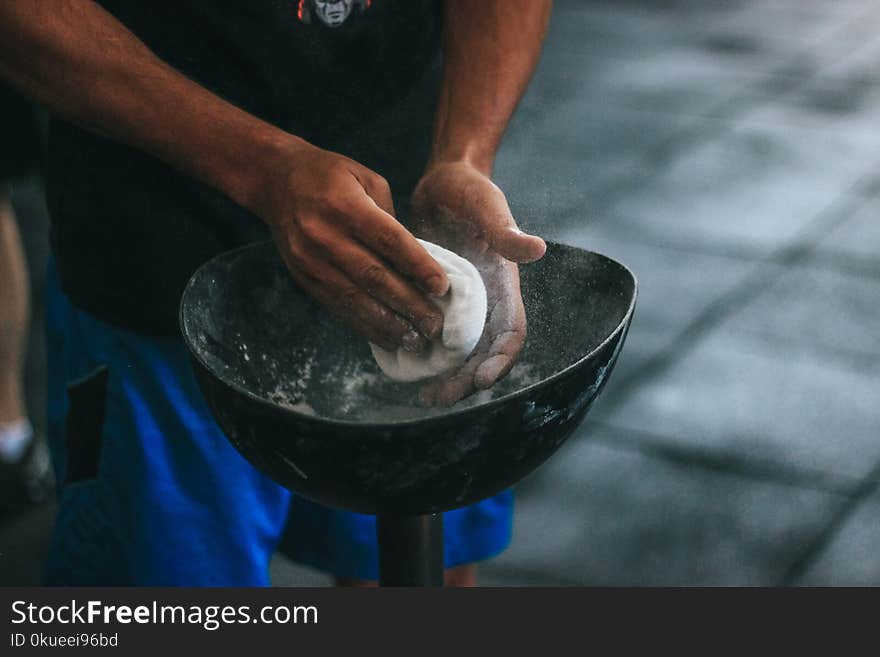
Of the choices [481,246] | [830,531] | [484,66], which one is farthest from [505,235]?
[830,531]

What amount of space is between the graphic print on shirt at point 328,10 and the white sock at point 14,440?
5.91ft

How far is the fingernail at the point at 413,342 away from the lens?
1.14 m

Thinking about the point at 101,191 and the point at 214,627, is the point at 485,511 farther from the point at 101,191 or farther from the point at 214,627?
the point at 101,191

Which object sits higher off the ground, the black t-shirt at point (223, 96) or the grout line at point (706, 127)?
the grout line at point (706, 127)

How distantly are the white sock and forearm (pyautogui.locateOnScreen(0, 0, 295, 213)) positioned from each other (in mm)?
1728

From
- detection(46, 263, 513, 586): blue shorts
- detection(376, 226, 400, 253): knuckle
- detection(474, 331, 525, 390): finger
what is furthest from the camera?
detection(46, 263, 513, 586): blue shorts

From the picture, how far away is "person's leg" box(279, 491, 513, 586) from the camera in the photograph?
1.61 metres

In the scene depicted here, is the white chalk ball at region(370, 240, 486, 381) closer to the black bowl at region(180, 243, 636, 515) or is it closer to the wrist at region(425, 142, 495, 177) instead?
the black bowl at region(180, 243, 636, 515)

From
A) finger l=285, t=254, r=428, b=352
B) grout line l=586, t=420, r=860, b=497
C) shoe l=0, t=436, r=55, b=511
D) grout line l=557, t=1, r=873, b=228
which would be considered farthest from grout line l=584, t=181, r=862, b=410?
finger l=285, t=254, r=428, b=352

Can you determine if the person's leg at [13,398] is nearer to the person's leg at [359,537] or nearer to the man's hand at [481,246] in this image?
the person's leg at [359,537]

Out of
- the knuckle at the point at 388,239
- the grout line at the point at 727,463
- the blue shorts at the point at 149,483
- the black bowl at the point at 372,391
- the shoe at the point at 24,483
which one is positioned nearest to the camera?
the black bowl at the point at 372,391

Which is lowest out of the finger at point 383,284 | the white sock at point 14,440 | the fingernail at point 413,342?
the fingernail at point 413,342

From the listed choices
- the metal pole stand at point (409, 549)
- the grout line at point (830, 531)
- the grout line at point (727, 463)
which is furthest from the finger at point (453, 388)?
the grout line at point (727, 463)

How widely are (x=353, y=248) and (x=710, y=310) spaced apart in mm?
2363
